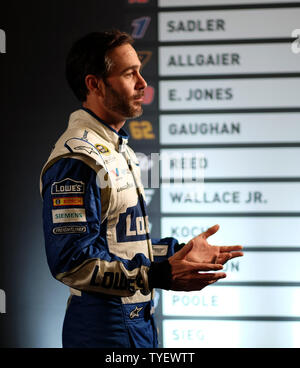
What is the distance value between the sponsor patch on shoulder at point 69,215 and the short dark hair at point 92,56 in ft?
1.53

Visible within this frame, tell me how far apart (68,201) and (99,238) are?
17cm

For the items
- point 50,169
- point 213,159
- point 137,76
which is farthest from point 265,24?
point 50,169

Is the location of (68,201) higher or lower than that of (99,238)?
higher

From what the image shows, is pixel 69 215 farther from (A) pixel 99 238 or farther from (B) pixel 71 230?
(A) pixel 99 238

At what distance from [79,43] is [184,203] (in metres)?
1.31

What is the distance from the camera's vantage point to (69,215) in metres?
1.25

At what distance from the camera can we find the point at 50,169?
4.27 feet

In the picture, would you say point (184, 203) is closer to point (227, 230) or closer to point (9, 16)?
point (227, 230)

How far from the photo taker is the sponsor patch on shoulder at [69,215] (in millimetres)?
1242

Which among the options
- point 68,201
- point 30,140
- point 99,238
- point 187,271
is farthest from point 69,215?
point 30,140

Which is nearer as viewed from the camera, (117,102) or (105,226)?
(105,226)

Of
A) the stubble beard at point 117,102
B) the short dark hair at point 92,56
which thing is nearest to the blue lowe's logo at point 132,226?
the stubble beard at point 117,102

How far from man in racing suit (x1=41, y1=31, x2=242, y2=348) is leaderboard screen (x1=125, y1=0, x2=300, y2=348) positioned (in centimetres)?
99

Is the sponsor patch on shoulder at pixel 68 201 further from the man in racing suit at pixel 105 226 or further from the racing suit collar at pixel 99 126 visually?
the racing suit collar at pixel 99 126
